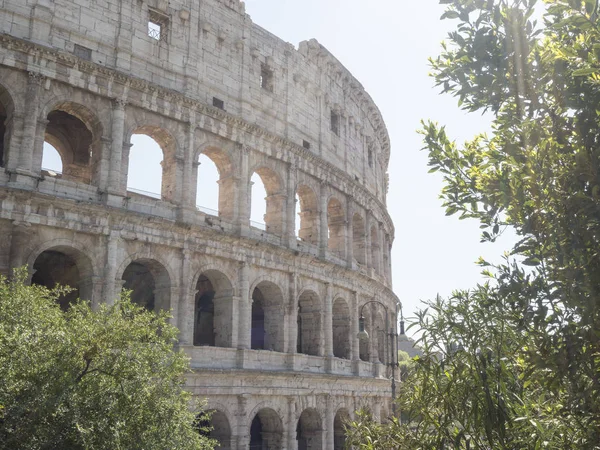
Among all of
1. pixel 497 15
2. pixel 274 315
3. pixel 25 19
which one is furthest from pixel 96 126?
pixel 497 15

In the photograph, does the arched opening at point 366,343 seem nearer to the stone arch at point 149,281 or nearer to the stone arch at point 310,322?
the stone arch at point 310,322

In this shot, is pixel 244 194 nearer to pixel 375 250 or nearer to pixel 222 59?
pixel 222 59

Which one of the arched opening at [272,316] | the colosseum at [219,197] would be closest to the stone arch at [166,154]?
the colosseum at [219,197]

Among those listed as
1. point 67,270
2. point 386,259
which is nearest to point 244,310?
point 67,270

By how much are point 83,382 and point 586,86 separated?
8.77m

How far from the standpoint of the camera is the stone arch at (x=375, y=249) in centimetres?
2856

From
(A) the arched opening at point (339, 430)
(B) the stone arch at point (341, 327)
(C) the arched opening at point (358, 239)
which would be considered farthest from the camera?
(C) the arched opening at point (358, 239)

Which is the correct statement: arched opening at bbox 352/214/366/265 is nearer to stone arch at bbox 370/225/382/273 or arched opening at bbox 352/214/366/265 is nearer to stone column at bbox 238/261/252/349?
stone arch at bbox 370/225/382/273

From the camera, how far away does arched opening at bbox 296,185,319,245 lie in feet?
77.6

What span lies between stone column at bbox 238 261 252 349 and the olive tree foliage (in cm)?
1175

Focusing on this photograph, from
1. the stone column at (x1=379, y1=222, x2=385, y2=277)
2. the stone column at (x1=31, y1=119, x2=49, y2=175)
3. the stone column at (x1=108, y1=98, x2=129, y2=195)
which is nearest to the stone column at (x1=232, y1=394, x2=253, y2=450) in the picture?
the stone column at (x1=108, y1=98, x2=129, y2=195)

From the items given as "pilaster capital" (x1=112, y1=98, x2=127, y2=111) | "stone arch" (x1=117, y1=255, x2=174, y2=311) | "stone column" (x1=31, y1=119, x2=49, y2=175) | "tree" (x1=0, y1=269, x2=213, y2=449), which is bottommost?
"tree" (x1=0, y1=269, x2=213, y2=449)

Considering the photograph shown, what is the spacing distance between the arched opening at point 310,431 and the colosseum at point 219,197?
3.0 inches

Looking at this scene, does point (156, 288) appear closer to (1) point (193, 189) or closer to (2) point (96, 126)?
(1) point (193, 189)
